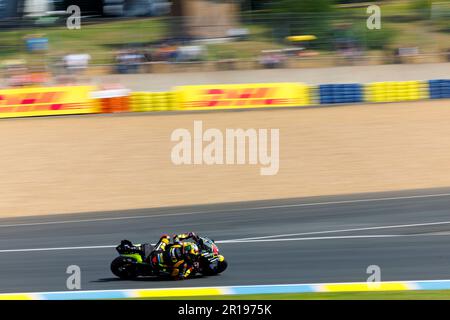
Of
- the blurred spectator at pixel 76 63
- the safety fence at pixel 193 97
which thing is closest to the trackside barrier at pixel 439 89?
the safety fence at pixel 193 97

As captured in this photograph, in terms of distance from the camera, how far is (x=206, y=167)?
17219 millimetres

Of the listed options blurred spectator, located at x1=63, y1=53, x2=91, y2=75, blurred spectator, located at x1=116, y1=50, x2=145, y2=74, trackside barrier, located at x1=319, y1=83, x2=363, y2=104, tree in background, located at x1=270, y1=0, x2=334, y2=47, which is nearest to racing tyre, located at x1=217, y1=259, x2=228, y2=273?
trackside barrier, located at x1=319, y1=83, x2=363, y2=104

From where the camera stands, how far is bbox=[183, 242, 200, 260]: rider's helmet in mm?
8914

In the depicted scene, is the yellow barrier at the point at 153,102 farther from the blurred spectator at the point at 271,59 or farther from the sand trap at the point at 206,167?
the blurred spectator at the point at 271,59

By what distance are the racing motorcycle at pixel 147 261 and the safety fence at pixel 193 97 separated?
14.1 m

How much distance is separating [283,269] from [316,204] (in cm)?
451

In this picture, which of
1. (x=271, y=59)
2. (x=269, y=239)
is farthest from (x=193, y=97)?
(x=269, y=239)

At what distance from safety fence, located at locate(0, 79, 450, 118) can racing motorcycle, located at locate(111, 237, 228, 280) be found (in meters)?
14.1

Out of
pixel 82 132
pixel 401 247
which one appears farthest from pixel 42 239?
pixel 82 132

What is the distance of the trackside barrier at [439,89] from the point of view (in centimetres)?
2416

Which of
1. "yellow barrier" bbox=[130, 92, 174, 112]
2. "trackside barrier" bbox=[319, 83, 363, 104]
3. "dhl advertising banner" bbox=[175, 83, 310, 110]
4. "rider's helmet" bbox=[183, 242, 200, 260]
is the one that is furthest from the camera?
"trackside barrier" bbox=[319, 83, 363, 104]

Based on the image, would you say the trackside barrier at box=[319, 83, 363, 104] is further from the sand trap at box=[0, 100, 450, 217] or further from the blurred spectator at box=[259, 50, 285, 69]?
the blurred spectator at box=[259, 50, 285, 69]

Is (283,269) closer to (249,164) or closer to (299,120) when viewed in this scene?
(249,164)

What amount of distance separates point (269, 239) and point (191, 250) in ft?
9.53
